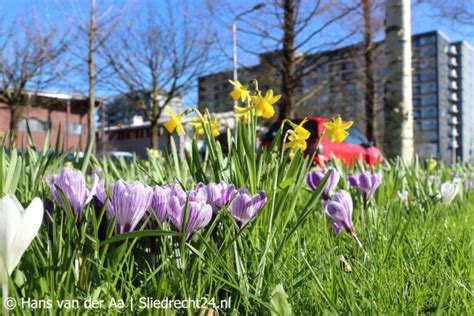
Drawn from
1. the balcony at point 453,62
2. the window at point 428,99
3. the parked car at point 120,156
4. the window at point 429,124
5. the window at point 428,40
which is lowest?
the parked car at point 120,156

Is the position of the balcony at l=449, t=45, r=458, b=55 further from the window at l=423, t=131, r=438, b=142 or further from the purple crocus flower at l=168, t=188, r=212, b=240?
the purple crocus flower at l=168, t=188, r=212, b=240

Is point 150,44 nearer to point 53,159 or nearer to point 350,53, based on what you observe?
point 350,53

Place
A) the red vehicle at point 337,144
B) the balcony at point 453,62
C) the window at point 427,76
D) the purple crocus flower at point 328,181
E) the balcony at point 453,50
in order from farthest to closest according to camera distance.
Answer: the window at point 427,76, the balcony at point 453,62, the balcony at point 453,50, the red vehicle at point 337,144, the purple crocus flower at point 328,181

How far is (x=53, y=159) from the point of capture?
152 cm

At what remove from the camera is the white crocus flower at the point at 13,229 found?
609mm

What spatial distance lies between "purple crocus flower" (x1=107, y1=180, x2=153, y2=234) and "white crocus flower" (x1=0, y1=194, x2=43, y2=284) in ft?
0.65

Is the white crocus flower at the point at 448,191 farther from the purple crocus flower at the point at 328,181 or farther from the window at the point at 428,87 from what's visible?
the window at the point at 428,87

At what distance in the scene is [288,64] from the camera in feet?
39.9

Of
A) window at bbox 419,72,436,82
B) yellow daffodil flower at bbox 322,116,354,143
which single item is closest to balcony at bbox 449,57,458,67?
window at bbox 419,72,436,82

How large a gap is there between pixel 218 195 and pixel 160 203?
0.52 ft

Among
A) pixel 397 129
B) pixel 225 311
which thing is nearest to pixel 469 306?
pixel 225 311

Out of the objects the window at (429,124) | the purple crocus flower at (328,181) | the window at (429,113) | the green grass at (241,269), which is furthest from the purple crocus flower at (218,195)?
the window at (429,124)

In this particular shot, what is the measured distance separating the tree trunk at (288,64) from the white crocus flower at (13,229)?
36.9ft

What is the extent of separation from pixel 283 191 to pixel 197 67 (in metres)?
16.5
